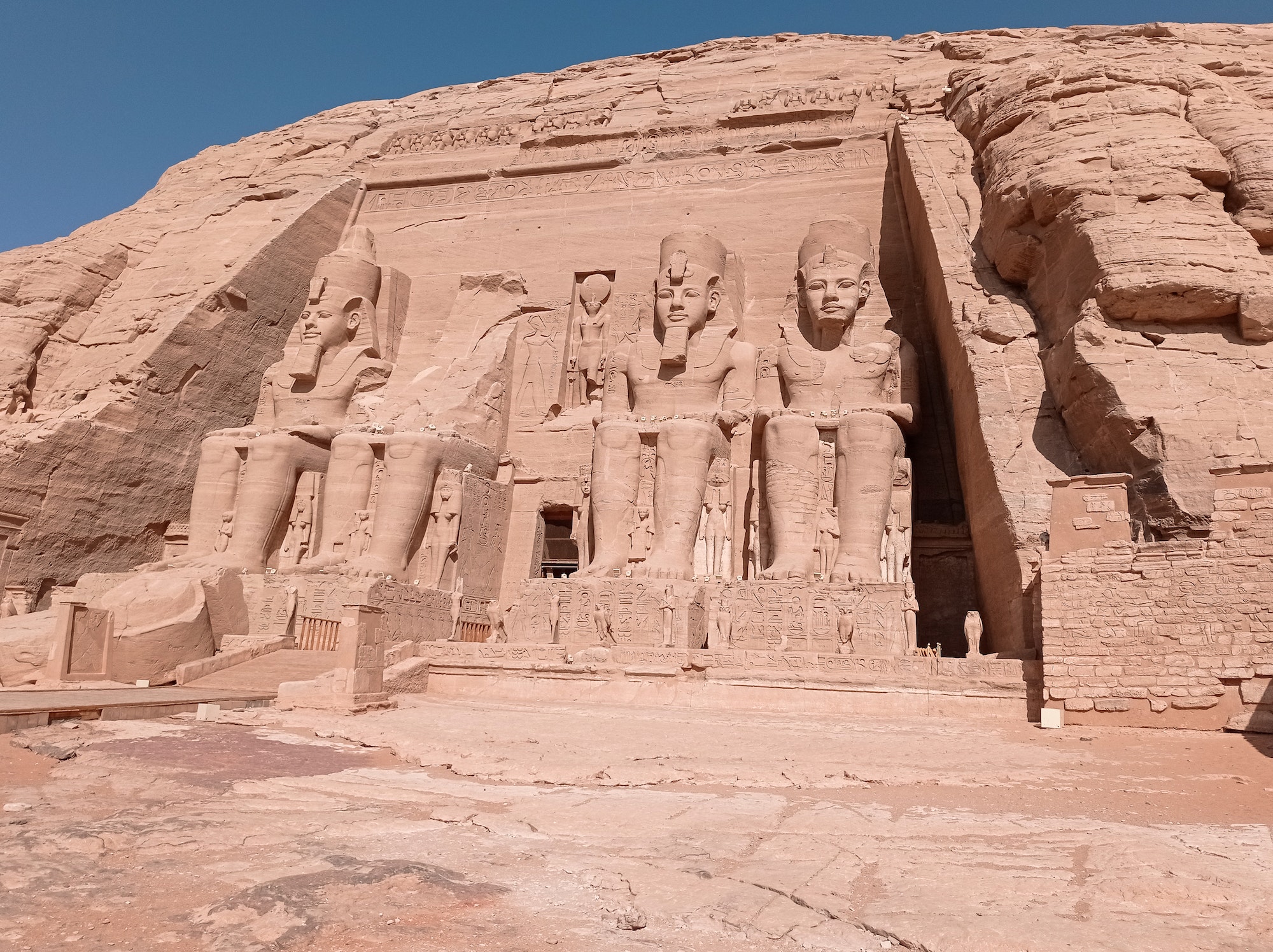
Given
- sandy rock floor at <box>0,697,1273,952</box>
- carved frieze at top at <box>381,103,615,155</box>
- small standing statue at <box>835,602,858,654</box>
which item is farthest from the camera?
carved frieze at top at <box>381,103,615,155</box>

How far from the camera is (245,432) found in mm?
11820

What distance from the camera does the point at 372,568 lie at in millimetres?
10477

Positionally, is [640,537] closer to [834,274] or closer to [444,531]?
[444,531]

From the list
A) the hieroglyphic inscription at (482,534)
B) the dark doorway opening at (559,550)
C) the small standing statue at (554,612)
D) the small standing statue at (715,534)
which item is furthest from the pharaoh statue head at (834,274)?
the small standing statue at (554,612)

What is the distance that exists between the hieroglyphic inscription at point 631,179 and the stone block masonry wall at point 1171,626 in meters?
7.92

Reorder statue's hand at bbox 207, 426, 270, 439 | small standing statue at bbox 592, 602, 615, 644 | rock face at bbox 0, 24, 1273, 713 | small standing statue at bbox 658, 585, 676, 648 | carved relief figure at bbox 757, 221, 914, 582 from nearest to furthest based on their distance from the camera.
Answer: rock face at bbox 0, 24, 1273, 713
small standing statue at bbox 658, 585, 676, 648
small standing statue at bbox 592, 602, 615, 644
carved relief figure at bbox 757, 221, 914, 582
statue's hand at bbox 207, 426, 270, 439

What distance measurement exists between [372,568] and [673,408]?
143 inches

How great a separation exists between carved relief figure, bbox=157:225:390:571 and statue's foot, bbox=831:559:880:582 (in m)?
5.87

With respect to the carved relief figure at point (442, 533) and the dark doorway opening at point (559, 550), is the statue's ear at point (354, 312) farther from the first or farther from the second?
the dark doorway opening at point (559, 550)

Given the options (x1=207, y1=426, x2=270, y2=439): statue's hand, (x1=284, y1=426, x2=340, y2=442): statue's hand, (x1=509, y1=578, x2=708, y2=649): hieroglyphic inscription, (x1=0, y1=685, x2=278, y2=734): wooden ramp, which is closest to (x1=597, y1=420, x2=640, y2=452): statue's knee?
(x1=509, y1=578, x2=708, y2=649): hieroglyphic inscription

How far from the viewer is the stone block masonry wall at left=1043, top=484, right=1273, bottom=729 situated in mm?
6523

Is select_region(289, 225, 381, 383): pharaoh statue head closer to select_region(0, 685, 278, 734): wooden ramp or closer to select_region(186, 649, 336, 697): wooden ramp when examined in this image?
select_region(186, 649, 336, 697): wooden ramp

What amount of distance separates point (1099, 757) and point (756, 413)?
18.7 feet

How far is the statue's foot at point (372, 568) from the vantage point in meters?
10.4
